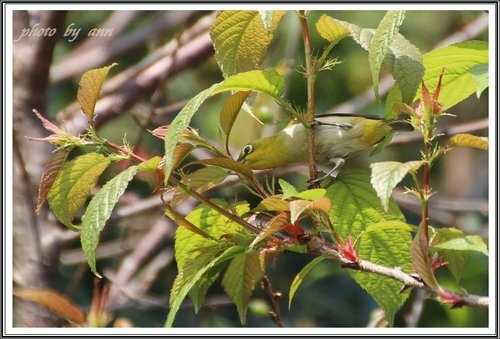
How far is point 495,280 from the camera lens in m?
1.23

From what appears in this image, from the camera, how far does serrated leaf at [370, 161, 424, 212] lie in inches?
37.0

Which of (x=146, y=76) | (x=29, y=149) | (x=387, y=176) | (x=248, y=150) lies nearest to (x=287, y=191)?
(x=387, y=176)

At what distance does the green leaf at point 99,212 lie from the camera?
1032 mm

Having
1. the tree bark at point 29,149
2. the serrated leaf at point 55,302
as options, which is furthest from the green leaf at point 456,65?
the tree bark at point 29,149

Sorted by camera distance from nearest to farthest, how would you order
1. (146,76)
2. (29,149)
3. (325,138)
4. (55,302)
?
(55,302) < (325,138) < (29,149) < (146,76)

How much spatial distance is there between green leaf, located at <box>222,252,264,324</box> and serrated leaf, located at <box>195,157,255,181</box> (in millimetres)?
154

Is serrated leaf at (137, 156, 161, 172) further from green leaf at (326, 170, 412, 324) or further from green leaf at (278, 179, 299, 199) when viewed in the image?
green leaf at (326, 170, 412, 324)

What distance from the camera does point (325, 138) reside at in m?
1.62

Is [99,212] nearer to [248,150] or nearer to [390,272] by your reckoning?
[390,272]

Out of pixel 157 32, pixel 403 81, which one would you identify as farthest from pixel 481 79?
pixel 157 32

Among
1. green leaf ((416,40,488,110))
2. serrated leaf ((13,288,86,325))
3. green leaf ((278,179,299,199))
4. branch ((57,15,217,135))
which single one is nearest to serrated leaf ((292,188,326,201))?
green leaf ((278,179,299,199))

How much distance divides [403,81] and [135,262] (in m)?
2.20

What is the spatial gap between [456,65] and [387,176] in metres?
0.33

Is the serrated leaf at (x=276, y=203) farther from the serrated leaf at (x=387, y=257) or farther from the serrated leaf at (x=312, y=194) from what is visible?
the serrated leaf at (x=387, y=257)
